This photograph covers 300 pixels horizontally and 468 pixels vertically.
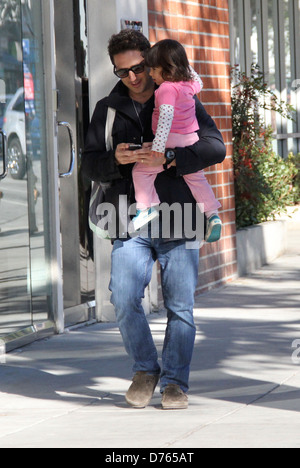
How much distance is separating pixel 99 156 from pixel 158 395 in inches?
52.9

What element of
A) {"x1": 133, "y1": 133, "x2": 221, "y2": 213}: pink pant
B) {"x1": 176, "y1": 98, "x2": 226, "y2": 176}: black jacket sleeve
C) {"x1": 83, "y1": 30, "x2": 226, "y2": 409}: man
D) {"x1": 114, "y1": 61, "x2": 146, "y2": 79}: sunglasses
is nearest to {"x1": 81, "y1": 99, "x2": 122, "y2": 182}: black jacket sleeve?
{"x1": 83, "y1": 30, "x2": 226, "y2": 409}: man

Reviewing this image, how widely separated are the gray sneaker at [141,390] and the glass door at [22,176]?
69.3 inches

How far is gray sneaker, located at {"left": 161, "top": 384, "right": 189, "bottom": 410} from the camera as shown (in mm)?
5094

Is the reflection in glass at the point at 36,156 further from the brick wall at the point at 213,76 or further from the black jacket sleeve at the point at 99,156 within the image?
the black jacket sleeve at the point at 99,156

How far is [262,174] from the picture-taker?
11.6 meters

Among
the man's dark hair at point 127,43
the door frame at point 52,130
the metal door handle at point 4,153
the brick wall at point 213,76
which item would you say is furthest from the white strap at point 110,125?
the brick wall at point 213,76

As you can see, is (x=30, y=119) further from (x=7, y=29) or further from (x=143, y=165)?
(x=143, y=165)

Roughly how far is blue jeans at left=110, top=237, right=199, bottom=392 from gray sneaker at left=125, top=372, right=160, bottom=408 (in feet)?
0.30

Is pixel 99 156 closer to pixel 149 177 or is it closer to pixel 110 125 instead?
pixel 110 125

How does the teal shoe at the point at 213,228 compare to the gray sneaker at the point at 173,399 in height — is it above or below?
above

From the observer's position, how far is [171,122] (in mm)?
4848

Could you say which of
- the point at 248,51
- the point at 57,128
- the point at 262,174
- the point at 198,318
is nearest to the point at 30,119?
the point at 57,128

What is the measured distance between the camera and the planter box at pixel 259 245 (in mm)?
10039

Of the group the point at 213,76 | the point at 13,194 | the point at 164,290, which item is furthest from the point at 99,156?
the point at 213,76
